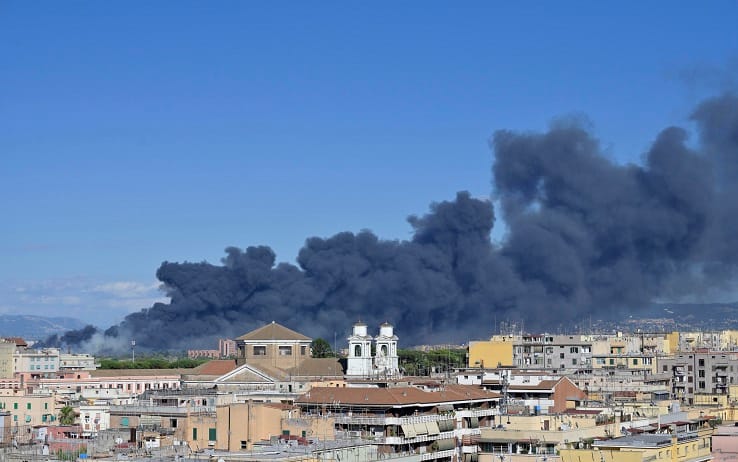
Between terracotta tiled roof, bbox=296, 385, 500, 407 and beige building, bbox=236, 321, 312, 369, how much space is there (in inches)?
1264

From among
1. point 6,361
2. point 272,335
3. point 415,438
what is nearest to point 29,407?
point 415,438

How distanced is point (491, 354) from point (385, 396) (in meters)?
36.7

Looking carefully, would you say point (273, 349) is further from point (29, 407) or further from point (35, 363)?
point (35, 363)

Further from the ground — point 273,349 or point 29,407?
point 273,349

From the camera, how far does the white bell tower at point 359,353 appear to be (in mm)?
82562

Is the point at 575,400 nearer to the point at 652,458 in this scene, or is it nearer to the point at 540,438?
the point at 540,438

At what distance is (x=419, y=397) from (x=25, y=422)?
1924cm

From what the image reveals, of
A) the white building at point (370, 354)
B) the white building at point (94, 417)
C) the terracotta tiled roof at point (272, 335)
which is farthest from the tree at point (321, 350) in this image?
the white building at point (94, 417)

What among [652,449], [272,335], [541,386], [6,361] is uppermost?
[272,335]

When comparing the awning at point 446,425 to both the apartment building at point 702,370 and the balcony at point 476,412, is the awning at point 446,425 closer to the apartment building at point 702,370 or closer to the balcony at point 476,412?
the balcony at point 476,412

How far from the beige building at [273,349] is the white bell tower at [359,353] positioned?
288 centimetres

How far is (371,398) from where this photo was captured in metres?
46.2

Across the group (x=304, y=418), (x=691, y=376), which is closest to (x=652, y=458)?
(x=304, y=418)

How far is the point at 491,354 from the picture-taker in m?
82.3
